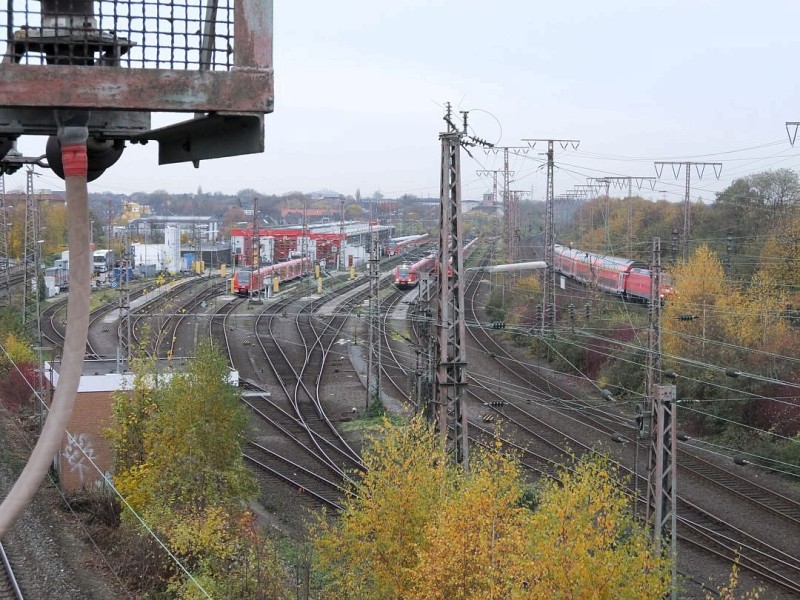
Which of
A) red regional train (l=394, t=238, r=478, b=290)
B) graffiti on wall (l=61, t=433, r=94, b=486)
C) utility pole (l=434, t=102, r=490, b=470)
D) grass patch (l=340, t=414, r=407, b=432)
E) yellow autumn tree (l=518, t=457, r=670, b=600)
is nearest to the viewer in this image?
yellow autumn tree (l=518, t=457, r=670, b=600)

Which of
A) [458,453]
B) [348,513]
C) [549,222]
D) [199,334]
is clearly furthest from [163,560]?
[199,334]

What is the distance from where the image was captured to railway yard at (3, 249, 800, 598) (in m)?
12.1

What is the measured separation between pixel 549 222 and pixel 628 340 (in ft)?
12.1

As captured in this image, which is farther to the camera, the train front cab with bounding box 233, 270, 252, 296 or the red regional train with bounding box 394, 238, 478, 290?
the red regional train with bounding box 394, 238, 478, 290

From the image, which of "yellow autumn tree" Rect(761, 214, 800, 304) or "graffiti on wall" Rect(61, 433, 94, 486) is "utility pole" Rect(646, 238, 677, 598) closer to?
"graffiti on wall" Rect(61, 433, 94, 486)

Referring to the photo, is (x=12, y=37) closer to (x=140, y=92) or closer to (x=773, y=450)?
(x=140, y=92)

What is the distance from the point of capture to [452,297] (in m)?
10.6

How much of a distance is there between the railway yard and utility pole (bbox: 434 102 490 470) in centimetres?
50

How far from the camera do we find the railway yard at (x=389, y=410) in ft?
39.6

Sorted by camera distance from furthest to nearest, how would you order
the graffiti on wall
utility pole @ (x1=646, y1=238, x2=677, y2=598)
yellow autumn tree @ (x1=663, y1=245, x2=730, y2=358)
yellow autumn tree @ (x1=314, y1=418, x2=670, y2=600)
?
yellow autumn tree @ (x1=663, y1=245, x2=730, y2=358), the graffiti on wall, utility pole @ (x1=646, y1=238, x2=677, y2=598), yellow autumn tree @ (x1=314, y1=418, x2=670, y2=600)

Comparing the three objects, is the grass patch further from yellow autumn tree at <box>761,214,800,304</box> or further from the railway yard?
yellow autumn tree at <box>761,214,800,304</box>

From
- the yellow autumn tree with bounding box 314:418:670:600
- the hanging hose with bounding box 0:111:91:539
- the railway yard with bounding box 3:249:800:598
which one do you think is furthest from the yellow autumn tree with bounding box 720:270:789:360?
the hanging hose with bounding box 0:111:91:539

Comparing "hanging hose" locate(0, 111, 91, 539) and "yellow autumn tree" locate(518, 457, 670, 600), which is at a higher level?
"hanging hose" locate(0, 111, 91, 539)

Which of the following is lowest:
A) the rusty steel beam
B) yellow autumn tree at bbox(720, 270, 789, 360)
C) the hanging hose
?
yellow autumn tree at bbox(720, 270, 789, 360)
